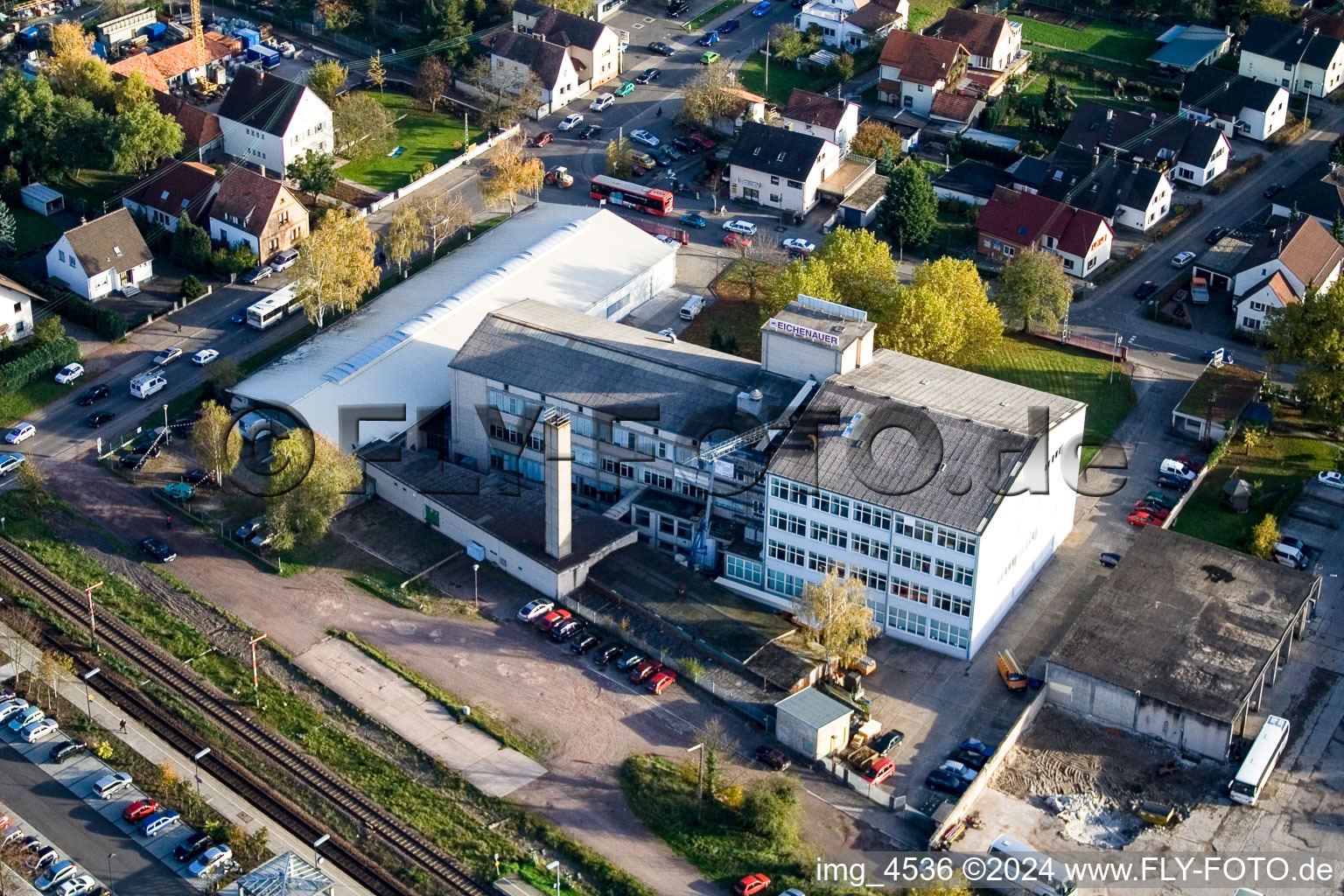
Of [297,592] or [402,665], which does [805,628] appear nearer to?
[402,665]

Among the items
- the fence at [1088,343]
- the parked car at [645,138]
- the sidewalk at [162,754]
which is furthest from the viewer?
the parked car at [645,138]

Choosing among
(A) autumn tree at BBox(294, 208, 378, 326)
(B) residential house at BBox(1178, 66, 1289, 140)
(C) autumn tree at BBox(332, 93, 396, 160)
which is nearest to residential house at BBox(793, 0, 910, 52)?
(B) residential house at BBox(1178, 66, 1289, 140)

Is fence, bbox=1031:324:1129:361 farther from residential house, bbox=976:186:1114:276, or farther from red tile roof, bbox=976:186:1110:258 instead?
red tile roof, bbox=976:186:1110:258

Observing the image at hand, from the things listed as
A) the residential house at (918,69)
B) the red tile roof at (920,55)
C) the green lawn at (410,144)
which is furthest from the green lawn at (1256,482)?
the green lawn at (410,144)

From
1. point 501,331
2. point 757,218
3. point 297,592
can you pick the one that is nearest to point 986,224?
point 757,218

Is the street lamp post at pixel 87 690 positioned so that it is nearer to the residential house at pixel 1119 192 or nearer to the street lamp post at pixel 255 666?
the street lamp post at pixel 255 666

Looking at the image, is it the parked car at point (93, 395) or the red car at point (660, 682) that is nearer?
the red car at point (660, 682)

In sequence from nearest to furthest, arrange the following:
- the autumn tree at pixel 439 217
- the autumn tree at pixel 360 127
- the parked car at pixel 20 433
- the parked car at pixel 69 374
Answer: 1. the parked car at pixel 20 433
2. the parked car at pixel 69 374
3. the autumn tree at pixel 439 217
4. the autumn tree at pixel 360 127
